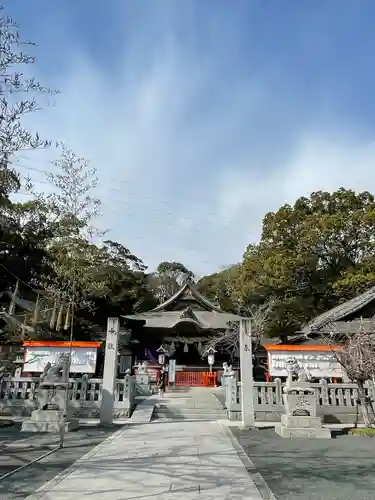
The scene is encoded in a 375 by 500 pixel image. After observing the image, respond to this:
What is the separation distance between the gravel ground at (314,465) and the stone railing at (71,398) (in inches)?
205

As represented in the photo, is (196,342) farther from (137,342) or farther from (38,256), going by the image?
(38,256)

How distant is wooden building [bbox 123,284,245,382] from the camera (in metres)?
29.4

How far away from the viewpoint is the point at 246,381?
40.7ft

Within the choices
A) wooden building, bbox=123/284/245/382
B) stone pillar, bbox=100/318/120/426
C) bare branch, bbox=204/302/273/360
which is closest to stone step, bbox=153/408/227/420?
stone pillar, bbox=100/318/120/426

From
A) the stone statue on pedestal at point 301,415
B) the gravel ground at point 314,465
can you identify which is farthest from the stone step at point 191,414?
the gravel ground at point 314,465

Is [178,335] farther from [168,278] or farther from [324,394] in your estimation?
[168,278]

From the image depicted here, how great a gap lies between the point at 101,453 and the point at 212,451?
2.19m

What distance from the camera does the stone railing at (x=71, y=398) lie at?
13.5m

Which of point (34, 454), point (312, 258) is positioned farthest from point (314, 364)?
point (312, 258)

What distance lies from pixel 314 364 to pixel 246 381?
397 centimetres

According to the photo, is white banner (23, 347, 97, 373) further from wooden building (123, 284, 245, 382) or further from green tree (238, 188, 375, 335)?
green tree (238, 188, 375, 335)

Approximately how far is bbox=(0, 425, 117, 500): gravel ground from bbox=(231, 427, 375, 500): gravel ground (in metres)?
3.29

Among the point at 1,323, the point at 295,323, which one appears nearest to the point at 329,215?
the point at 295,323

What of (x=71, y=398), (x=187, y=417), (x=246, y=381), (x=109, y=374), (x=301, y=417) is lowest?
(x=187, y=417)
